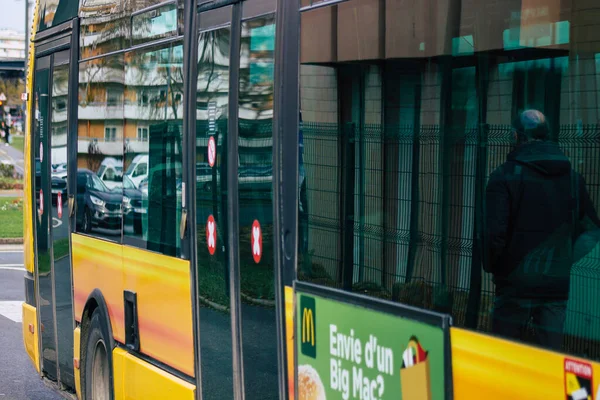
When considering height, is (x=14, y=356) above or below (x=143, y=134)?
below

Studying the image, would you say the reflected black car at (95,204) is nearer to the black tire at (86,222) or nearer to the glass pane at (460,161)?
the black tire at (86,222)

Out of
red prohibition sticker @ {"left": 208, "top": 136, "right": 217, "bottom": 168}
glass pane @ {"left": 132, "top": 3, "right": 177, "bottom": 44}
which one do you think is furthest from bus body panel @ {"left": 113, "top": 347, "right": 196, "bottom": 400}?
glass pane @ {"left": 132, "top": 3, "right": 177, "bottom": 44}

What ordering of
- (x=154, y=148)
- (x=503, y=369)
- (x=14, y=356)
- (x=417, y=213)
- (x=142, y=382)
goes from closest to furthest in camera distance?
(x=503, y=369) < (x=417, y=213) < (x=154, y=148) < (x=142, y=382) < (x=14, y=356)

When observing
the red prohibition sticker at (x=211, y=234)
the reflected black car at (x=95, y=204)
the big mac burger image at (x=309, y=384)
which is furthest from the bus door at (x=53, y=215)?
the big mac burger image at (x=309, y=384)

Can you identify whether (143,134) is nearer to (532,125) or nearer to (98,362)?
(98,362)

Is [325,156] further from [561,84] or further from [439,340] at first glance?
[561,84]

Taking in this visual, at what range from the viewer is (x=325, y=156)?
13.6 ft

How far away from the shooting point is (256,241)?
472 centimetres

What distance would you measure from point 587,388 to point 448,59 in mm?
1249

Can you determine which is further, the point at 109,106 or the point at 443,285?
the point at 109,106

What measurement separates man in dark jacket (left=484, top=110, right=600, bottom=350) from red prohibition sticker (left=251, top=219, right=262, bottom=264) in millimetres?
1627

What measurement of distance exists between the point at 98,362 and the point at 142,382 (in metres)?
1.18

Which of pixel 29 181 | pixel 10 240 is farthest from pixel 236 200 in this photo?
pixel 10 240

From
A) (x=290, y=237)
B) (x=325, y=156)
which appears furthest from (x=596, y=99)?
(x=290, y=237)
